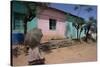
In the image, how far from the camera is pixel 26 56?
230 cm

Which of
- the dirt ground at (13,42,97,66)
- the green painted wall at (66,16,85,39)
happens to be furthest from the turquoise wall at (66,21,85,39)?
the dirt ground at (13,42,97,66)

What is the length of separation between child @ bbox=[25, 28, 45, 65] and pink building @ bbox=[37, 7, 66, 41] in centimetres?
7

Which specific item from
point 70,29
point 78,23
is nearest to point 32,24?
point 70,29

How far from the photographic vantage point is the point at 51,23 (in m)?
2.41

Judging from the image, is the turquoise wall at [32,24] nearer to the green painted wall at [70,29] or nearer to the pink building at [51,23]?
the pink building at [51,23]

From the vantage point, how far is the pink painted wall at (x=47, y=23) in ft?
7.75

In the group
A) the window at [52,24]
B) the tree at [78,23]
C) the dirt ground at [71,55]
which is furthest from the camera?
the tree at [78,23]

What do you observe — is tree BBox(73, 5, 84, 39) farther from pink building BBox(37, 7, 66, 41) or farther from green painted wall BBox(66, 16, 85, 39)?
pink building BBox(37, 7, 66, 41)

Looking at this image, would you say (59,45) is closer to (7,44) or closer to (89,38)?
(89,38)

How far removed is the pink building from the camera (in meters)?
2.36

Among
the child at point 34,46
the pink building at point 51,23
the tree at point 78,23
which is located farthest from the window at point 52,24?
the tree at point 78,23

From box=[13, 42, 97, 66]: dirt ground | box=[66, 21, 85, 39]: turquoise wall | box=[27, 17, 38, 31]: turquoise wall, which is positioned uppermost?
box=[27, 17, 38, 31]: turquoise wall

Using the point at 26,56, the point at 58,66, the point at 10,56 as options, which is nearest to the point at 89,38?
the point at 58,66

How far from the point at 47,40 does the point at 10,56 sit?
485 mm
